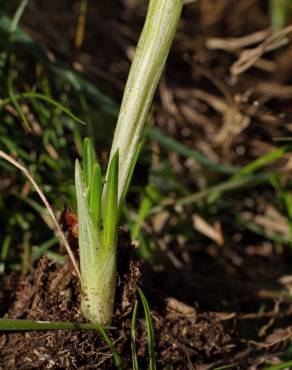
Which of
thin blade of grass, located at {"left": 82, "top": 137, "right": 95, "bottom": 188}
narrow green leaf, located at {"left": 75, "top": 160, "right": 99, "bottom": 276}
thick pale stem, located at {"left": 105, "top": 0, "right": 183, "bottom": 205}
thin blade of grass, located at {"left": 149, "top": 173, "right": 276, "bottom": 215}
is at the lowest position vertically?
narrow green leaf, located at {"left": 75, "top": 160, "right": 99, "bottom": 276}

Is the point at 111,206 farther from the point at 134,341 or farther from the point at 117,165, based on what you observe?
the point at 134,341

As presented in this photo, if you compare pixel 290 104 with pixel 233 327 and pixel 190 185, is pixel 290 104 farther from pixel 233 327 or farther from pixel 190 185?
pixel 233 327

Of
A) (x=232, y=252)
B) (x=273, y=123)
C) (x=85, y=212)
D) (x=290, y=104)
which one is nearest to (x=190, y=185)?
(x=232, y=252)

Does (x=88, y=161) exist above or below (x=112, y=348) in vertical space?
above

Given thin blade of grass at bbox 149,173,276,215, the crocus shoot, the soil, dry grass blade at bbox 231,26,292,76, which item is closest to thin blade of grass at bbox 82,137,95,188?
the crocus shoot

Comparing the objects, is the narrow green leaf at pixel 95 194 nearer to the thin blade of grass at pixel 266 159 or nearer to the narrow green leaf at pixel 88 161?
the narrow green leaf at pixel 88 161

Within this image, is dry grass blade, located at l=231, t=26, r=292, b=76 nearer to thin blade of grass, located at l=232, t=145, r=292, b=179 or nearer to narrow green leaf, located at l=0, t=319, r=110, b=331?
thin blade of grass, located at l=232, t=145, r=292, b=179

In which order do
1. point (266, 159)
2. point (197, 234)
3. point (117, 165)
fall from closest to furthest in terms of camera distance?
point (117, 165), point (266, 159), point (197, 234)

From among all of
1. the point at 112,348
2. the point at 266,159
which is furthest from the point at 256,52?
the point at 112,348
